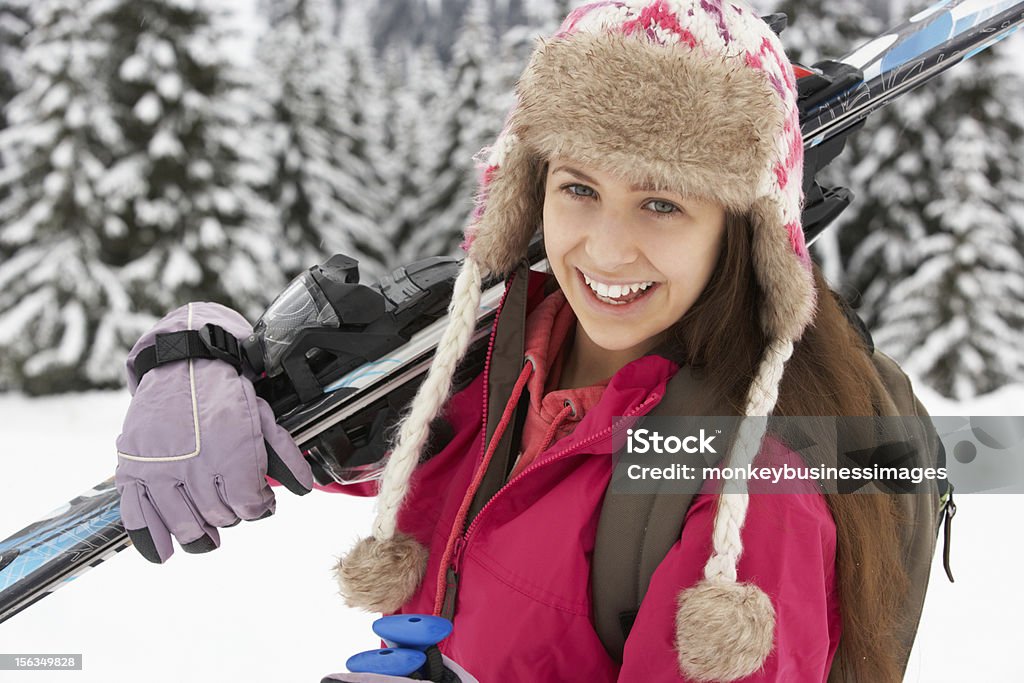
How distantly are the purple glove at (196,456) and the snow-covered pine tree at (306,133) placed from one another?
14907mm

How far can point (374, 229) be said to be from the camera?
59.7 ft

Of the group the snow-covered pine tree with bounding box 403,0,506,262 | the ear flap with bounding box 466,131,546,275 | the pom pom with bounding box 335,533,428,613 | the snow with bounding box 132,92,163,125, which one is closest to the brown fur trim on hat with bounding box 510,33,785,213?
the ear flap with bounding box 466,131,546,275

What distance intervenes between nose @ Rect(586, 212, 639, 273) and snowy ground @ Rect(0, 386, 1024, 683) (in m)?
1.95

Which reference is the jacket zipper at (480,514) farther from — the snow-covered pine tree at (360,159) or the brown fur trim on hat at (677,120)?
the snow-covered pine tree at (360,159)

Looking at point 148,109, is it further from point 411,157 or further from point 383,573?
point 383,573

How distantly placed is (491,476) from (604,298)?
0.45 meters

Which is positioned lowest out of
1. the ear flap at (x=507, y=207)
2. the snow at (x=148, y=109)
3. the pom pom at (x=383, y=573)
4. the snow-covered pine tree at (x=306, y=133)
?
the pom pom at (x=383, y=573)

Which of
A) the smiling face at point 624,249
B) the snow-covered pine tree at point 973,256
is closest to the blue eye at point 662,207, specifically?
the smiling face at point 624,249

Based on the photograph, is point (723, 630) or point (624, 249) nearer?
point (723, 630)

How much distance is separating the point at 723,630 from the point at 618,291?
0.65m

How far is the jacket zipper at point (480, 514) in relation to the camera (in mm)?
1634

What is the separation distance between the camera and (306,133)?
1692 cm

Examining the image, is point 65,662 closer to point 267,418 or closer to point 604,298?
point 267,418

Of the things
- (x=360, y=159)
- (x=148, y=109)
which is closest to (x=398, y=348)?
(x=148, y=109)
